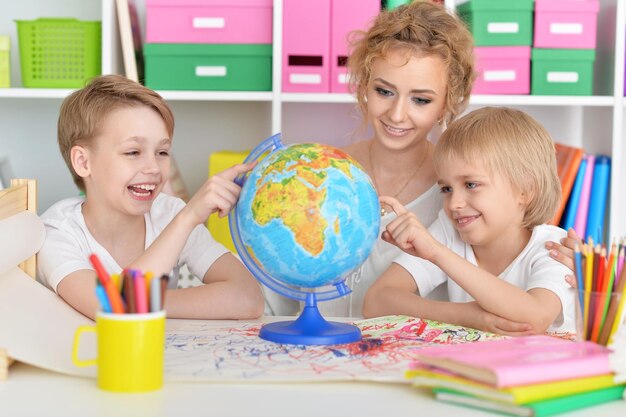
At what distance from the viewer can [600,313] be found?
1299 millimetres

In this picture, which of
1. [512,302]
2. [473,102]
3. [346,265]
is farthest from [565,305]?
[473,102]

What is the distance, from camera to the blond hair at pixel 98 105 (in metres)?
1.90

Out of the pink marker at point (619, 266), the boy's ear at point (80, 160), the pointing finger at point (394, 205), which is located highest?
the boy's ear at point (80, 160)

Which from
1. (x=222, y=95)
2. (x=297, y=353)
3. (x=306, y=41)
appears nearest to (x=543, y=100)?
(x=306, y=41)

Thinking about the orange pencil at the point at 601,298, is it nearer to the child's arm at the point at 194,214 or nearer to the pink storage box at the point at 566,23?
the child's arm at the point at 194,214

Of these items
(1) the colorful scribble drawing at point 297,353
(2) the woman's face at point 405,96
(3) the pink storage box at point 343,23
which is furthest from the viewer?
(3) the pink storage box at point 343,23

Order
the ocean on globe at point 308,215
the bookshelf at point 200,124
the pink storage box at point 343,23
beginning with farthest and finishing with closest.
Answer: the bookshelf at point 200,124, the pink storage box at point 343,23, the ocean on globe at point 308,215

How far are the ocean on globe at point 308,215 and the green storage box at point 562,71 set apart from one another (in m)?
1.74

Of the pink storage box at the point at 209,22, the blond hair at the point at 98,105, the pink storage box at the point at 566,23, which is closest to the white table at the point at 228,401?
the blond hair at the point at 98,105

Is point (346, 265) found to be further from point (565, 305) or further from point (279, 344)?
point (565, 305)

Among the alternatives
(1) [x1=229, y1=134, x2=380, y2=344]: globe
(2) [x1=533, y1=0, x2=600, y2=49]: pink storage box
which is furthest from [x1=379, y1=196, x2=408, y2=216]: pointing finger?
(2) [x1=533, y1=0, x2=600, y2=49]: pink storage box

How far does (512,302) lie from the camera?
1631mm

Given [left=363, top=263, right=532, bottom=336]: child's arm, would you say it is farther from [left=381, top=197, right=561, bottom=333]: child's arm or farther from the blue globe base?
the blue globe base

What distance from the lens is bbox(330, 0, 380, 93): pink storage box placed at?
116 inches
